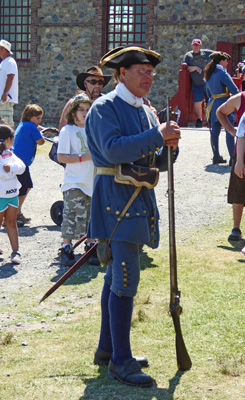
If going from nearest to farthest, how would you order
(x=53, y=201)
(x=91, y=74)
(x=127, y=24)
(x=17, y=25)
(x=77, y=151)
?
(x=77, y=151)
(x=91, y=74)
(x=53, y=201)
(x=127, y=24)
(x=17, y=25)

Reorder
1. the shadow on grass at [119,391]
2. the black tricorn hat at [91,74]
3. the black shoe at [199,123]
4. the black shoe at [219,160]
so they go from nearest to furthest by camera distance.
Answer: the shadow on grass at [119,391] < the black tricorn hat at [91,74] < the black shoe at [219,160] < the black shoe at [199,123]

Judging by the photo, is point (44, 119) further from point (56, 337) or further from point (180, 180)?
point (56, 337)

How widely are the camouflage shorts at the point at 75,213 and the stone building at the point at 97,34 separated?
50.2 feet

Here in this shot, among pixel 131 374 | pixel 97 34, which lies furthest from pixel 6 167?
pixel 97 34

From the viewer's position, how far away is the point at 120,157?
3842 millimetres

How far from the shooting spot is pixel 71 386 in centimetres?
401

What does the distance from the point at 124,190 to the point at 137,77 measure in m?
0.65

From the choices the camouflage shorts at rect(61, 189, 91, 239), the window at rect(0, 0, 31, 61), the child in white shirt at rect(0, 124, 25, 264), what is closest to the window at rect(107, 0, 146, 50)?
the window at rect(0, 0, 31, 61)

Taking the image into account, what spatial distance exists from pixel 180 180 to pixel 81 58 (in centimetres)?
1292

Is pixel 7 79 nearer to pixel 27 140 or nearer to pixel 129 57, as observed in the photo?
pixel 27 140

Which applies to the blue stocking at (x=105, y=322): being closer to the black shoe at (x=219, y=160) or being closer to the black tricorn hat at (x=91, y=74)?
the black tricorn hat at (x=91, y=74)

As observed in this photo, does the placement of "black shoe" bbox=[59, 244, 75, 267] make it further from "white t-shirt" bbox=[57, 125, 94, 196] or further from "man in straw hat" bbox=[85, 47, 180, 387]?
"man in straw hat" bbox=[85, 47, 180, 387]

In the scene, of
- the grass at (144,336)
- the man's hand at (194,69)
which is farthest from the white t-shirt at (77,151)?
the man's hand at (194,69)

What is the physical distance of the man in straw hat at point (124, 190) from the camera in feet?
12.8
